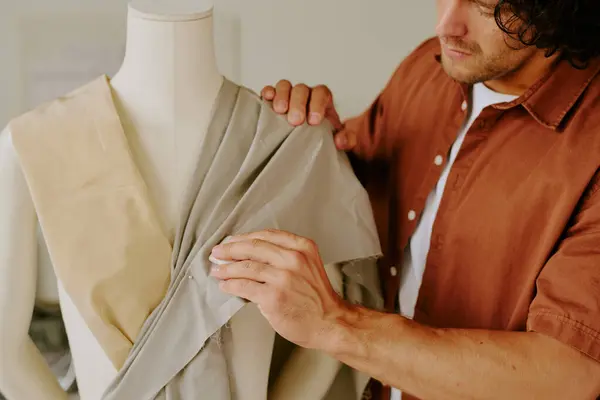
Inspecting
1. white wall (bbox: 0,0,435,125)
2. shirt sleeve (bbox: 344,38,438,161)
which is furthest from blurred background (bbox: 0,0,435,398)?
shirt sleeve (bbox: 344,38,438,161)

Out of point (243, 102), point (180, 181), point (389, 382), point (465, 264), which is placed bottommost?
point (389, 382)

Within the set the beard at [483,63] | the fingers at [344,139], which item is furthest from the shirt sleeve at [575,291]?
the fingers at [344,139]

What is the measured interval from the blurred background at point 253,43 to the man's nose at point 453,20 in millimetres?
605

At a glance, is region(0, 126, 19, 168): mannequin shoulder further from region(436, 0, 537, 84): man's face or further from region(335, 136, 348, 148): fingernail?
region(436, 0, 537, 84): man's face

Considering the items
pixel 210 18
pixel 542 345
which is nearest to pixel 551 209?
pixel 542 345

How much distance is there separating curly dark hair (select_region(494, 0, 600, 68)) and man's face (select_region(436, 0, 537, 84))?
2 centimetres

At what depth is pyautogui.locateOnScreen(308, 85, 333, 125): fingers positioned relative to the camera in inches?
39.6

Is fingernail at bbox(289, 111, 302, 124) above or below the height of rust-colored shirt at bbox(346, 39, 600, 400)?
above

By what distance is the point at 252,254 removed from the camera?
86cm

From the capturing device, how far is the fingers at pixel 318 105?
3.30 feet

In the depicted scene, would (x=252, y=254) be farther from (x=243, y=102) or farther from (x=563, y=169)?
(x=563, y=169)

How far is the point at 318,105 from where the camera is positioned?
1.02 meters

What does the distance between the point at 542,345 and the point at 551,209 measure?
0.20 metres

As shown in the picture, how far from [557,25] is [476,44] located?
12 centimetres
